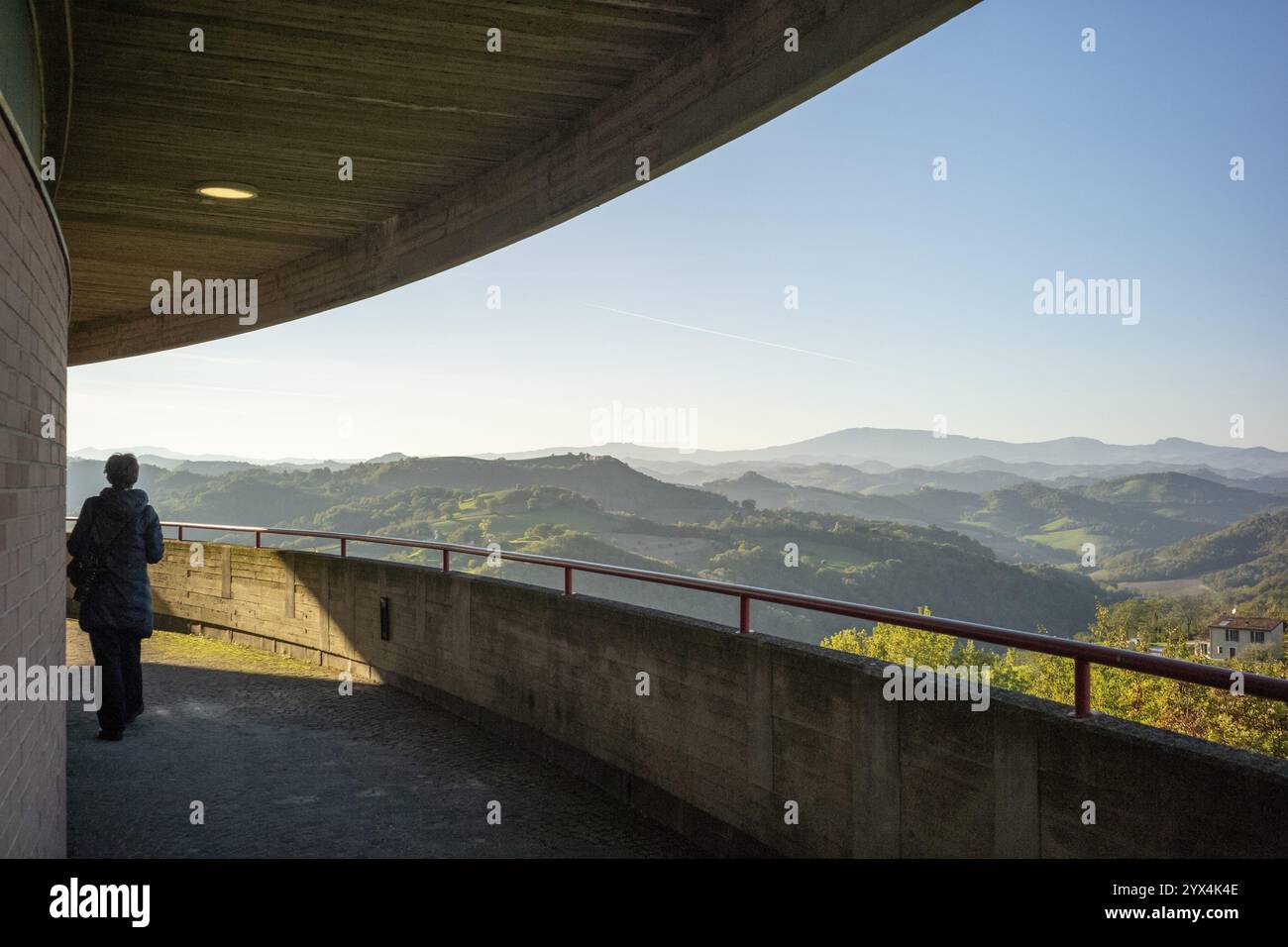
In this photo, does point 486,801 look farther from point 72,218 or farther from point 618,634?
point 72,218

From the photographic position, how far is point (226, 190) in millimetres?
10852

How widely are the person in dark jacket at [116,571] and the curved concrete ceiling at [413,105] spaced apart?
3.28 metres

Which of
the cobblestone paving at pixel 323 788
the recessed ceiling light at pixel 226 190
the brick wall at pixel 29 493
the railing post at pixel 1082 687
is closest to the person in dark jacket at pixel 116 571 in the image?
the cobblestone paving at pixel 323 788

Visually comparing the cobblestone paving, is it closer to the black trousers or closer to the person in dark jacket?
the black trousers

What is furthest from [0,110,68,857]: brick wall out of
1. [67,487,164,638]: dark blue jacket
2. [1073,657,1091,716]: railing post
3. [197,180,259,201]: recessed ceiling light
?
[197,180,259,201]: recessed ceiling light

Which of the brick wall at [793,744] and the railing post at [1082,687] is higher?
the railing post at [1082,687]

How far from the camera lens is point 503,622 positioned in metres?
8.98

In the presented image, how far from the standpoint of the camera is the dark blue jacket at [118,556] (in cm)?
816

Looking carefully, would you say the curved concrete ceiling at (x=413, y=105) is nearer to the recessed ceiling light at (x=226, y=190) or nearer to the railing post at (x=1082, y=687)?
the recessed ceiling light at (x=226, y=190)

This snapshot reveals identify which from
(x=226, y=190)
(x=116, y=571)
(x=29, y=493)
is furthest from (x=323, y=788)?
(x=226, y=190)

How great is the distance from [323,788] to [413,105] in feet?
18.5

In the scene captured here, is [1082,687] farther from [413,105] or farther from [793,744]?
[413,105]
